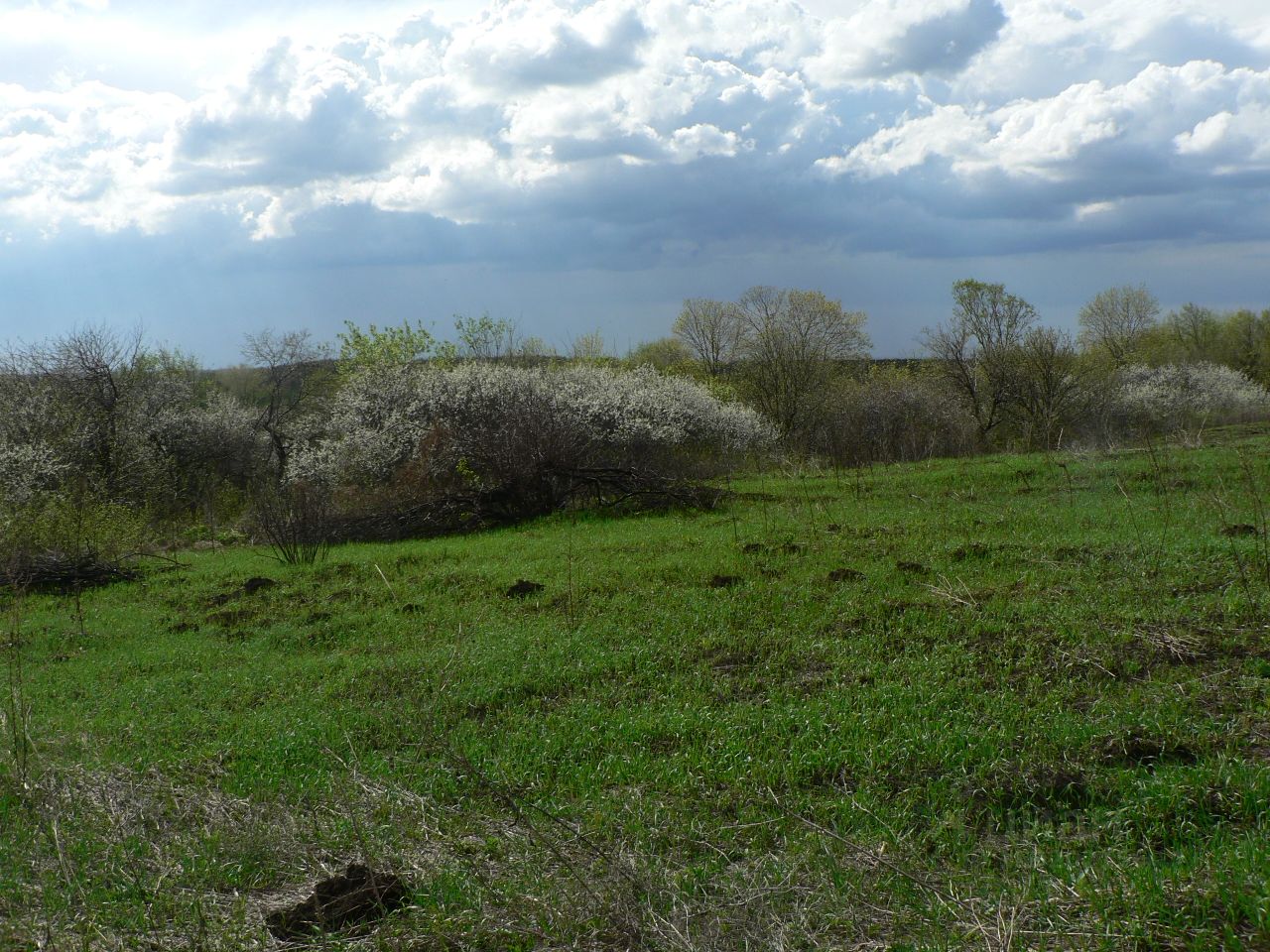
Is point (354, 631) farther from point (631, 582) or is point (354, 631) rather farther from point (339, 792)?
point (339, 792)

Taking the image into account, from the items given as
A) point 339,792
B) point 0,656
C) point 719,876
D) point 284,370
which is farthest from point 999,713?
point 284,370

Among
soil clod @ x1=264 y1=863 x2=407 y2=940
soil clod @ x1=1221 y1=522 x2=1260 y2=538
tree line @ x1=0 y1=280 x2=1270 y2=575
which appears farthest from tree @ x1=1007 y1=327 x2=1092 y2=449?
soil clod @ x1=264 y1=863 x2=407 y2=940

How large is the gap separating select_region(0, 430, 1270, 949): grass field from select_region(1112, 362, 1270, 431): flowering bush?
3000 cm

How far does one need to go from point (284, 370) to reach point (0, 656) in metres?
33.3

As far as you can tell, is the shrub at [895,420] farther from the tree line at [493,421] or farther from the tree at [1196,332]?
the tree at [1196,332]

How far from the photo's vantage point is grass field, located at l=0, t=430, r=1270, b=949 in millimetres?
3752

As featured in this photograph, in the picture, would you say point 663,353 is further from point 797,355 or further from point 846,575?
point 846,575

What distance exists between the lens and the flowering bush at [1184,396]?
37812 mm

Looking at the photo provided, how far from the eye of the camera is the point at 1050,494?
47.8 feet

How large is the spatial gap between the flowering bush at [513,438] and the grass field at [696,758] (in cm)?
754

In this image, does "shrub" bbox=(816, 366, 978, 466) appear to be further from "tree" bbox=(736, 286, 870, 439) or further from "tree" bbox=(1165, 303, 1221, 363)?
"tree" bbox=(1165, 303, 1221, 363)

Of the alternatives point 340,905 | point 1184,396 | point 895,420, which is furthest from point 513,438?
point 1184,396

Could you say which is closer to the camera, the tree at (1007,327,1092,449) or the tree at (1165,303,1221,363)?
the tree at (1007,327,1092,449)

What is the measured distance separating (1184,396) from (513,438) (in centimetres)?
3836
